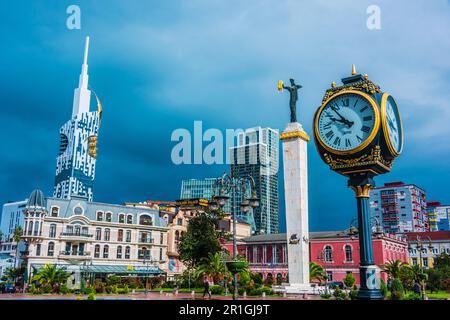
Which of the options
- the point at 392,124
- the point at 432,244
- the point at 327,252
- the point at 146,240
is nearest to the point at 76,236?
the point at 146,240

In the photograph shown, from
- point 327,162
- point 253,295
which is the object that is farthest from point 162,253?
point 327,162

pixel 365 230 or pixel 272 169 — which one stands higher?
pixel 272 169

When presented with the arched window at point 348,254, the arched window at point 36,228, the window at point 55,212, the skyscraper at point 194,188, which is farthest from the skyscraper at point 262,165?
the arched window at point 36,228

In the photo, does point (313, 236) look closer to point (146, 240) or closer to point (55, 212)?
point (146, 240)

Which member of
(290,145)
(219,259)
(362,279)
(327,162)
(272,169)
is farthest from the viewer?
(272,169)

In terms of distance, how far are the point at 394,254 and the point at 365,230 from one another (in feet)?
150

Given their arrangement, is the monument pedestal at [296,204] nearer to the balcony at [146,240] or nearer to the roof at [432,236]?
the balcony at [146,240]

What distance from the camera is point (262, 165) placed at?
11662 centimetres

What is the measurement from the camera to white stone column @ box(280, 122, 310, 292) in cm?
2784

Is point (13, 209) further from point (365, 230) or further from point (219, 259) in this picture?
point (365, 230)

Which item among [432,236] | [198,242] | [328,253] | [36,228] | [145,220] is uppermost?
[145,220]

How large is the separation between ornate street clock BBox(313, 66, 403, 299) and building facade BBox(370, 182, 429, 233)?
88.1 m

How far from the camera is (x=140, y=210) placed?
55625mm

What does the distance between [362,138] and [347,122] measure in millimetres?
895
